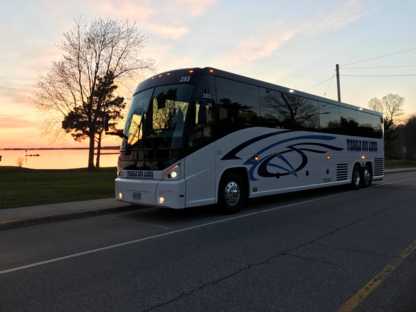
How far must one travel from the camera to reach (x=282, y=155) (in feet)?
34.4

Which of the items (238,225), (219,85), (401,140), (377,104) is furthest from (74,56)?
(401,140)

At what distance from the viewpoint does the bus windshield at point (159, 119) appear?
25.2 feet

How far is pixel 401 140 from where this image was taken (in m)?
102

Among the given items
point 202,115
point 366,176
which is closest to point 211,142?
point 202,115

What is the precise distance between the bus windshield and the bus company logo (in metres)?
1.56

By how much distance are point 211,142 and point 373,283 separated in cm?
486

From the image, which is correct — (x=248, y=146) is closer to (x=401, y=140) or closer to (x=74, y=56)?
(x=74, y=56)

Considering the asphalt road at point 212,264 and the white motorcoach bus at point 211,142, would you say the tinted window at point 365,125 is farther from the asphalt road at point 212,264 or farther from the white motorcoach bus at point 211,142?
the asphalt road at point 212,264

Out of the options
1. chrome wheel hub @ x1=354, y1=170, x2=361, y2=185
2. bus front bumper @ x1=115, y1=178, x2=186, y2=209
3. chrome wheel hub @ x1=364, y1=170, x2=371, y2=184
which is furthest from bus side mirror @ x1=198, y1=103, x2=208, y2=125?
chrome wheel hub @ x1=364, y1=170, x2=371, y2=184

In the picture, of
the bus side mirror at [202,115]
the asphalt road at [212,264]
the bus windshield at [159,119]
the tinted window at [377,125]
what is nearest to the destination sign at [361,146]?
the tinted window at [377,125]

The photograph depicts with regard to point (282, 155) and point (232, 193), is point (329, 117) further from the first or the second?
point (232, 193)

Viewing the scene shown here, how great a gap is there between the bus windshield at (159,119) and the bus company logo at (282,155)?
5.12 ft

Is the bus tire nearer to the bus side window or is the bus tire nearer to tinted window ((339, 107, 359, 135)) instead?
the bus side window

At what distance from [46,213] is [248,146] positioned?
17.6 ft
